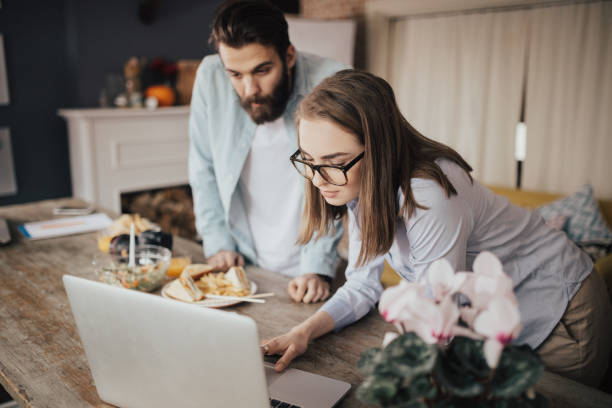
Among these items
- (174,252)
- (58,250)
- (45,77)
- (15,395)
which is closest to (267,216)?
(174,252)

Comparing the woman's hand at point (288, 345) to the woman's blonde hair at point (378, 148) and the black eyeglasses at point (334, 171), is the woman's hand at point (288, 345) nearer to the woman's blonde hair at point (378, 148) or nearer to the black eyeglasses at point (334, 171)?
the woman's blonde hair at point (378, 148)

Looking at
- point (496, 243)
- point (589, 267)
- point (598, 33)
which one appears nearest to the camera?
point (496, 243)

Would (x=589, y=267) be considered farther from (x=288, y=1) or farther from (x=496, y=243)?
(x=288, y=1)

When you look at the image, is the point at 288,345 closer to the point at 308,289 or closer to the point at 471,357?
the point at 308,289

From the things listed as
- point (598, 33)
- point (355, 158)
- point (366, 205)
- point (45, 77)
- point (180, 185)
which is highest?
point (598, 33)

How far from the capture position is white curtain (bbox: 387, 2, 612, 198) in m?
3.83

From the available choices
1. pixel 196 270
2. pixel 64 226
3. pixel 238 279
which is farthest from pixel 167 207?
pixel 238 279

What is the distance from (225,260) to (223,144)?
0.42 metres

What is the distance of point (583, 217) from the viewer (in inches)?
133

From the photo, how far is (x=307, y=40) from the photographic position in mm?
4441

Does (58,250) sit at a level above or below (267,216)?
below

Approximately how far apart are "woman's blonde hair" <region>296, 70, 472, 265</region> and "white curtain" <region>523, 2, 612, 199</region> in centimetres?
328

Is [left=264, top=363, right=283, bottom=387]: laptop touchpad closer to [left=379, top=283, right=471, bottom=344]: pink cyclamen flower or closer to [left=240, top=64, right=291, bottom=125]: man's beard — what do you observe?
[left=379, top=283, right=471, bottom=344]: pink cyclamen flower

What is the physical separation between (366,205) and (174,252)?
103 cm
